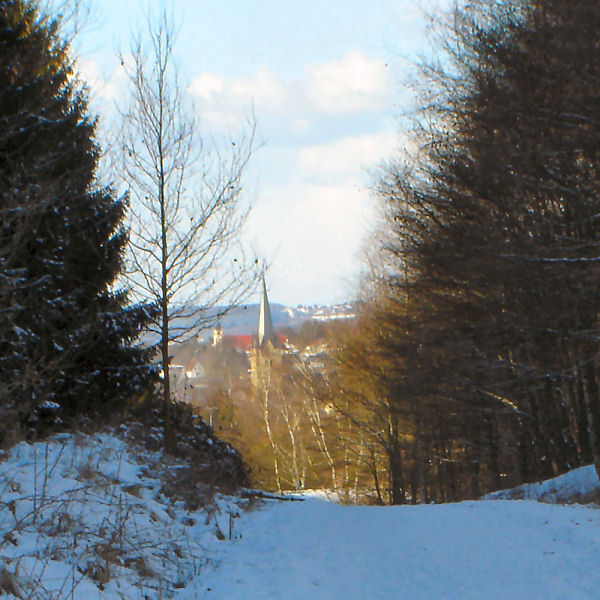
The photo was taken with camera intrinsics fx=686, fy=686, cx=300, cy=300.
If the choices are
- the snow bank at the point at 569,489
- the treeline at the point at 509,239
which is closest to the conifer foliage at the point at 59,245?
the treeline at the point at 509,239

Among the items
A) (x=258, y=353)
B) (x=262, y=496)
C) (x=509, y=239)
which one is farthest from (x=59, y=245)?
(x=258, y=353)

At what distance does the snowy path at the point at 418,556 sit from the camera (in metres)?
6.55

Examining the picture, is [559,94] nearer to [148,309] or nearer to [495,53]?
[495,53]

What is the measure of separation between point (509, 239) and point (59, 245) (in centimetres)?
830

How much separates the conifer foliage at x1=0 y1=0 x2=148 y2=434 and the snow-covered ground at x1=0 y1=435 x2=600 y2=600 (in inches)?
58.4

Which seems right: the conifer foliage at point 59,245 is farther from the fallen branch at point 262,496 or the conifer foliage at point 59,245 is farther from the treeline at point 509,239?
the treeline at point 509,239

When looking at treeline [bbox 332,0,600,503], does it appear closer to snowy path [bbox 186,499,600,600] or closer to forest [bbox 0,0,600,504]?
forest [bbox 0,0,600,504]

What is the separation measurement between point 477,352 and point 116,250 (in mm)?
8995

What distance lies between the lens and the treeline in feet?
39.6

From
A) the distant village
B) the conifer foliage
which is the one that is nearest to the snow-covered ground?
the conifer foliage

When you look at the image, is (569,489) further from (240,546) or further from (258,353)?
(258,353)

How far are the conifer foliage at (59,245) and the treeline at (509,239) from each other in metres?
7.07

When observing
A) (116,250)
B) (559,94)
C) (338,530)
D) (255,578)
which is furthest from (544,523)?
(116,250)

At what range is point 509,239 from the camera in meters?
13.3
